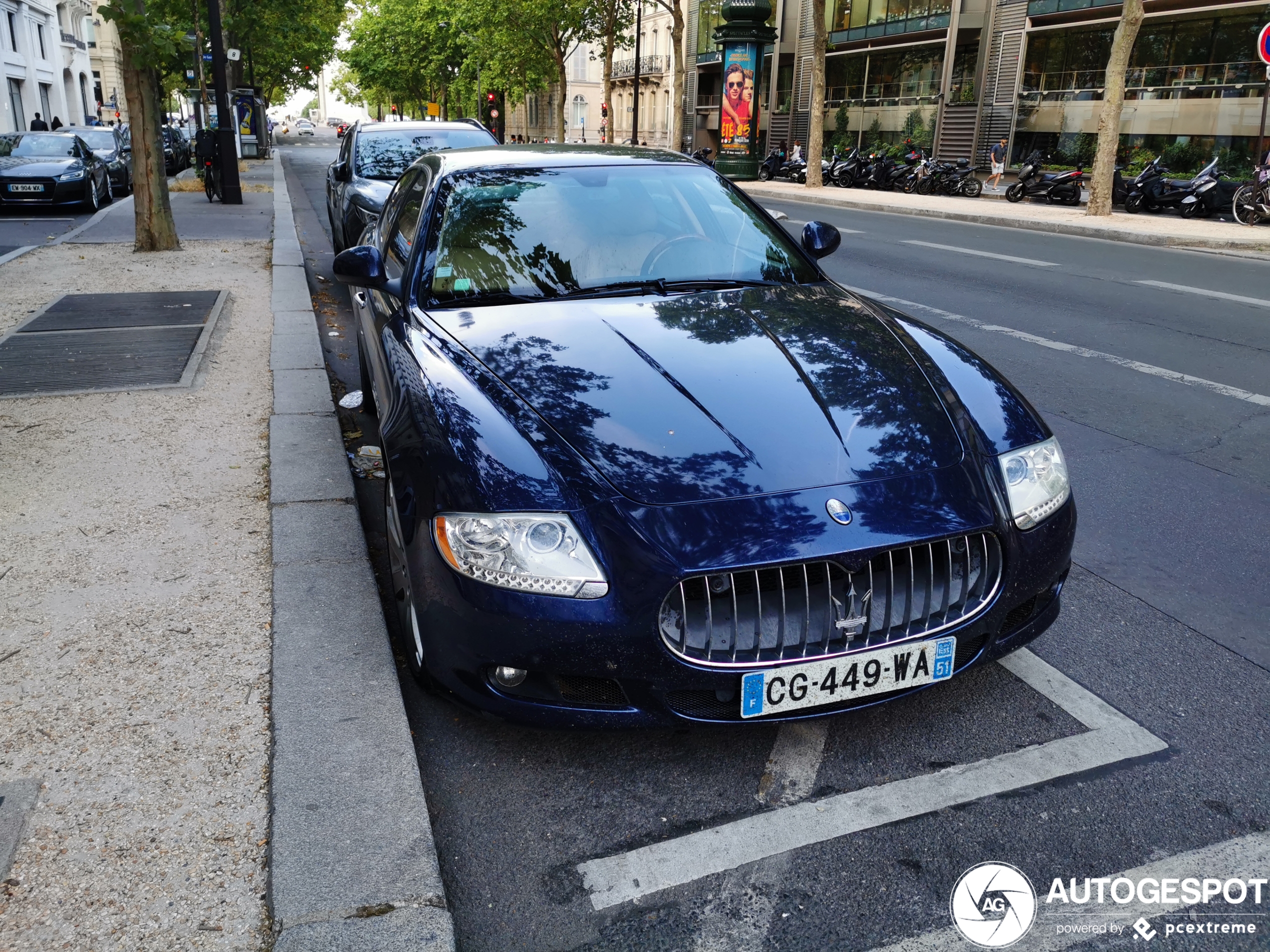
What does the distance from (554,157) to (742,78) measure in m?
31.0

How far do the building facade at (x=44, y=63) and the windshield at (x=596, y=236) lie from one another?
41.9 metres

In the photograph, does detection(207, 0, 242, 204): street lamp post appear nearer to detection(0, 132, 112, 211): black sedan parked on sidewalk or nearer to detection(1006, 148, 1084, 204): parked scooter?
detection(0, 132, 112, 211): black sedan parked on sidewalk

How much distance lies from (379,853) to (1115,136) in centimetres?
2154

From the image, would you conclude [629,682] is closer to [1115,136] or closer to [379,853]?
[379,853]

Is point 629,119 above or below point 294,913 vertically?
above

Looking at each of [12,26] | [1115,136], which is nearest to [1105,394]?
[1115,136]

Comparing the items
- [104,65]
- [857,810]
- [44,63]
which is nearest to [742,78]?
[857,810]

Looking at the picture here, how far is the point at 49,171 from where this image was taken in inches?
705

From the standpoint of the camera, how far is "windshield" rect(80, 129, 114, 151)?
75.4 feet

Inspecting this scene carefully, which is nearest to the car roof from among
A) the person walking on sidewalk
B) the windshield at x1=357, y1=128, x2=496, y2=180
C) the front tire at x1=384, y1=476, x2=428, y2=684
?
the front tire at x1=384, y1=476, x2=428, y2=684

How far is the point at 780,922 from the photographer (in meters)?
2.24

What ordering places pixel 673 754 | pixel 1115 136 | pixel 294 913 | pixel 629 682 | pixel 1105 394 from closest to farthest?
pixel 294 913 → pixel 629 682 → pixel 673 754 → pixel 1105 394 → pixel 1115 136

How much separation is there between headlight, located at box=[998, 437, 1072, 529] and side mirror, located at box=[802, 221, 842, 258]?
5.84ft

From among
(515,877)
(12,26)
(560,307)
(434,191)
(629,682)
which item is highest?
(12,26)
